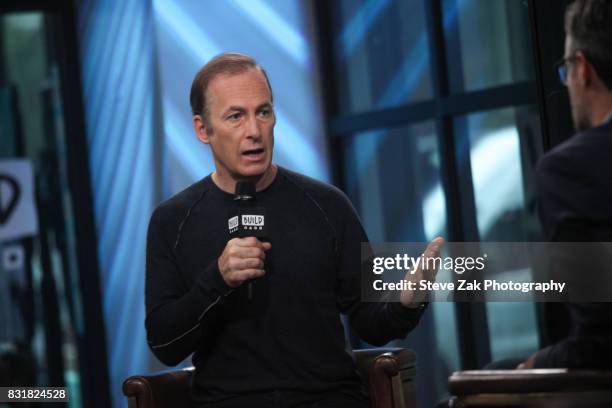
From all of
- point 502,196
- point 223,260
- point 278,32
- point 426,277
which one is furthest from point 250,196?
point 278,32

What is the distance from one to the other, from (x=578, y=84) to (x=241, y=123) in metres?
1.08

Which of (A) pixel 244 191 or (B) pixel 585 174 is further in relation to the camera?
(A) pixel 244 191

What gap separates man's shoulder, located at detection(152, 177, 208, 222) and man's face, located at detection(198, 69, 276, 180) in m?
0.12

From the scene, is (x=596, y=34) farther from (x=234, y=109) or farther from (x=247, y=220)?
(x=234, y=109)

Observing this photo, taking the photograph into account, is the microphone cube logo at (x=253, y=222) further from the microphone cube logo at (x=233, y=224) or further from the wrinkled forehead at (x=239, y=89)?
the wrinkled forehead at (x=239, y=89)

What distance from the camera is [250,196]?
2.67m

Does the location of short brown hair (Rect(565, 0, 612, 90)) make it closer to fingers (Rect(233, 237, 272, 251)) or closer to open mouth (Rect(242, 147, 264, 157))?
fingers (Rect(233, 237, 272, 251))

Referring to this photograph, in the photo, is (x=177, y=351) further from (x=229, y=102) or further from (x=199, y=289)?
(x=229, y=102)

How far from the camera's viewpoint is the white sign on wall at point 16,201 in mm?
5848

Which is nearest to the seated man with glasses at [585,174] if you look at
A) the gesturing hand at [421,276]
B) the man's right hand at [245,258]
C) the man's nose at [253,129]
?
the gesturing hand at [421,276]

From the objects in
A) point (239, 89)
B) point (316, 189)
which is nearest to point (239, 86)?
point (239, 89)

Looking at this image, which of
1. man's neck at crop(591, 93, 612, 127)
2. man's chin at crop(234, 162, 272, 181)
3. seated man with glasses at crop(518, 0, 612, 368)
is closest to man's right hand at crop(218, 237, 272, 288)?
man's chin at crop(234, 162, 272, 181)

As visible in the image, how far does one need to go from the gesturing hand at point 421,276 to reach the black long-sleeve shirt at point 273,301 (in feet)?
0.19

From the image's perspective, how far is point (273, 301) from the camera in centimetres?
284
